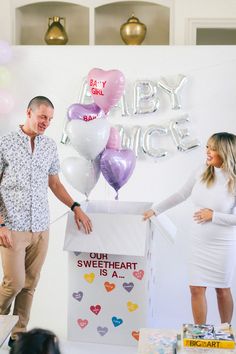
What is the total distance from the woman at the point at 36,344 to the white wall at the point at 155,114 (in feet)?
7.74

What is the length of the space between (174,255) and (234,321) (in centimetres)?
62

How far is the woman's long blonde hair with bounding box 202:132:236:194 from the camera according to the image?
3.15 meters

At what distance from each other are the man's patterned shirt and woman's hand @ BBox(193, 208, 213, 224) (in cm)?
93

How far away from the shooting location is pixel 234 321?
375 cm

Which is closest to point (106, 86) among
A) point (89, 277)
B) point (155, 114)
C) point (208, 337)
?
point (155, 114)

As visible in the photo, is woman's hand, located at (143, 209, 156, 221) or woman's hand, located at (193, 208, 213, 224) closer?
woman's hand, located at (143, 209, 156, 221)

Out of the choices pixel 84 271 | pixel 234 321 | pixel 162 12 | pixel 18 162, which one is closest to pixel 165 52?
pixel 162 12

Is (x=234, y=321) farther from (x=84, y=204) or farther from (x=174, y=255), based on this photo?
(x=84, y=204)

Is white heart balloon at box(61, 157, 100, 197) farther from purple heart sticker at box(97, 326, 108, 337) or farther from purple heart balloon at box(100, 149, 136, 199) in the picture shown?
purple heart sticker at box(97, 326, 108, 337)

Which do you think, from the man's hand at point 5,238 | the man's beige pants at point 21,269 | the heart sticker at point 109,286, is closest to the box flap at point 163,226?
the heart sticker at point 109,286

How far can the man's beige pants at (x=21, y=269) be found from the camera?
3.07 m

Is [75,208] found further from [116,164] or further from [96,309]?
[96,309]

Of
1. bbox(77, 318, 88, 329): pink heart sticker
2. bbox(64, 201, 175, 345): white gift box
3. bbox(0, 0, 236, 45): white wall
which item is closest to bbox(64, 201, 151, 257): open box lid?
bbox(64, 201, 175, 345): white gift box

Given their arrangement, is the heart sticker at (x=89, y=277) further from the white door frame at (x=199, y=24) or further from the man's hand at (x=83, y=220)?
the white door frame at (x=199, y=24)
